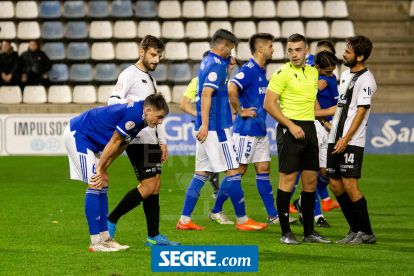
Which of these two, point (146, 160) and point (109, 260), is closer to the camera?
point (109, 260)

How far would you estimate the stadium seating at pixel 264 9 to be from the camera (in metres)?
14.8

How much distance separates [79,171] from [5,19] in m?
12.0

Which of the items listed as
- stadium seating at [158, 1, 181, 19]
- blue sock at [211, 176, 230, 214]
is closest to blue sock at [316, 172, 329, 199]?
blue sock at [211, 176, 230, 214]

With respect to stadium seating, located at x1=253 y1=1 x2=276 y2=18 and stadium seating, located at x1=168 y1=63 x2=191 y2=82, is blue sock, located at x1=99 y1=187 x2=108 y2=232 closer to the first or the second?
stadium seating, located at x1=168 y1=63 x2=191 y2=82

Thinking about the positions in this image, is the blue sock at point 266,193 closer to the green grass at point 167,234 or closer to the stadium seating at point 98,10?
the green grass at point 167,234

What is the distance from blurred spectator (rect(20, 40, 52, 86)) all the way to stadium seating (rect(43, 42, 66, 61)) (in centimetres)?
67

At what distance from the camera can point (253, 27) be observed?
1436 centimetres

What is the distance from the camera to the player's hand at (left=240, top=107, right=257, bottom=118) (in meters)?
5.68

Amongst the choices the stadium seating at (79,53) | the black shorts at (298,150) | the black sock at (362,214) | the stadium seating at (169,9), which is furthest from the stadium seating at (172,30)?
the black sock at (362,214)

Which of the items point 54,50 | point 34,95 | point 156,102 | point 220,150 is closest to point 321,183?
point 220,150

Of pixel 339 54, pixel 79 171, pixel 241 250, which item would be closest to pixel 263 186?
pixel 241 250

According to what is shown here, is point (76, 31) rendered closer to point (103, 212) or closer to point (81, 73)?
point (81, 73)

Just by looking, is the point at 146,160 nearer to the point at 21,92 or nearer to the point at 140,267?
the point at 140,267

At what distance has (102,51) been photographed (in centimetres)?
1420
